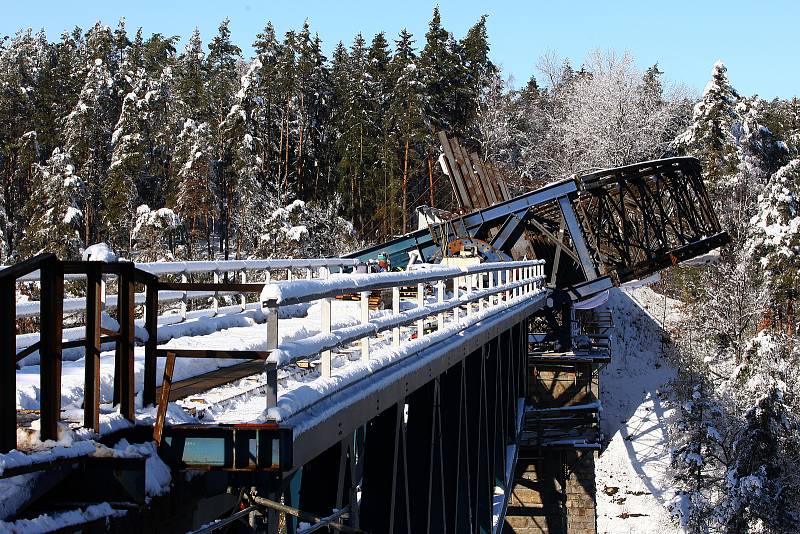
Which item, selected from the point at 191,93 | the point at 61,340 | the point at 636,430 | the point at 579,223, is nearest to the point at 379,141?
the point at 191,93

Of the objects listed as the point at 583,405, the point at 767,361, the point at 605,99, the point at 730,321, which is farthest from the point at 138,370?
the point at 605,99

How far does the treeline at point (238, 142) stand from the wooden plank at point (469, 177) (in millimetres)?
18138

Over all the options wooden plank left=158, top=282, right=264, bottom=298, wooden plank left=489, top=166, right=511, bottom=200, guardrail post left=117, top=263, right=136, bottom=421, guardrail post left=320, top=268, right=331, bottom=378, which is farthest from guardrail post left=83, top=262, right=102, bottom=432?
wooden plank left=489, top=166, right=511, bottom=200

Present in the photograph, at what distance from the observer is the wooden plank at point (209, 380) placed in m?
Answer: 6.34

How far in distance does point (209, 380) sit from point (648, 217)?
25842 millimetres

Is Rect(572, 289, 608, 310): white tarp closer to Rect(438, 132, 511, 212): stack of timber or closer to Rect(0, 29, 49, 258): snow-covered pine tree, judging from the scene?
Rect(438, 132, 511, 212): stack of timber

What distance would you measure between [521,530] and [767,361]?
13493 mm

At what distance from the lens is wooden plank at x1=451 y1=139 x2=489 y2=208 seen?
3278cm

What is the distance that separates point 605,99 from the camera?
68.9m

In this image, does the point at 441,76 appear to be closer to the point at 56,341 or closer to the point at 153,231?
the point at 153,231

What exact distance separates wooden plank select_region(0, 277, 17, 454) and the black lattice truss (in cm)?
2618

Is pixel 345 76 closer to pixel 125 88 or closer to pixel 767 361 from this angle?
pixel 125 88

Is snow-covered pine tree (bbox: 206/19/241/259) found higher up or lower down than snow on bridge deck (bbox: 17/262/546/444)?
higher up

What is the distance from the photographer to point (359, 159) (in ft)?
218
